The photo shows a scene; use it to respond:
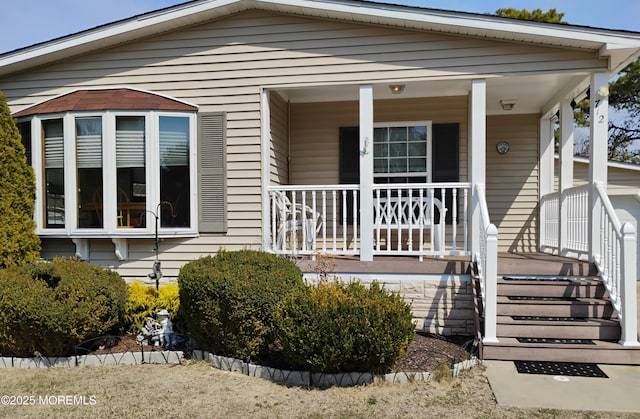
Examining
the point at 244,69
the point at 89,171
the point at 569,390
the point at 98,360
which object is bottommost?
the point at 98,360

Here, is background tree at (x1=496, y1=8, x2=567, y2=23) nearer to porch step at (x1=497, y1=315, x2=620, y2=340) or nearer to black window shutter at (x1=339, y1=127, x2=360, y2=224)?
black window shutter at (x1=339, y1=127, x2=360, y2=224)

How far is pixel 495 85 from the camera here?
241 inches

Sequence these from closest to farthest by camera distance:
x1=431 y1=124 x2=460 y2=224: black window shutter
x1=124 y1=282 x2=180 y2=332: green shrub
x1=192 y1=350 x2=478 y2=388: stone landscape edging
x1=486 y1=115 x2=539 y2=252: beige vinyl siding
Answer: x1=192 y1=350 x2=478 y2=388: stone landscape edging < x1=124 y1=282 x2=180 y2=332: green shrub < x1=431 y1=124 x2=460 y2=224: black window shutter < x1=486 y1=115 x2=539 y2=252: beige vinyl siding

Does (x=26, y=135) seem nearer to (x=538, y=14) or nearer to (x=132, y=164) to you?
(x=132, y=164)

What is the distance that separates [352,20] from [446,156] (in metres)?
2.59

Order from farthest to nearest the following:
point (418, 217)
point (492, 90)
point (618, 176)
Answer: point (618, 176) → point (418, 217) → point (492, 90)

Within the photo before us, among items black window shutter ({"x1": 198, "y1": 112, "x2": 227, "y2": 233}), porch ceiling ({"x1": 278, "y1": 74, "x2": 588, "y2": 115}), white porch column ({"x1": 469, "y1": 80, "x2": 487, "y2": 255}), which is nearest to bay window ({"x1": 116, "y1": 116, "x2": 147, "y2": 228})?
black window shutter ({"x1": 198, "y1": 112, "x2": 227, "y2": 233})

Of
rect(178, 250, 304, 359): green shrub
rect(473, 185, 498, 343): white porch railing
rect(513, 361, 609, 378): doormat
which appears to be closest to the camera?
rect(513, 361, 609, 378): doormat

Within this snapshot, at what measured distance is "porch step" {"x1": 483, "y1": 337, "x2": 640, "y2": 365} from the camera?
4371 mm

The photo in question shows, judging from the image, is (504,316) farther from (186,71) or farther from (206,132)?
(186,71)

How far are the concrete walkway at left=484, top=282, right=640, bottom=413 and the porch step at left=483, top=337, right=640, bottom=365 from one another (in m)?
0.08

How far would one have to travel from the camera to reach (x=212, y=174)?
6227 millimetres

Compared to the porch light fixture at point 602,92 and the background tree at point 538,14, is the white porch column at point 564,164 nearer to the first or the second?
the porch light fixture at point 602,92

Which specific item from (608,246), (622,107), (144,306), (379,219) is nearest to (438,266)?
(379,219)
